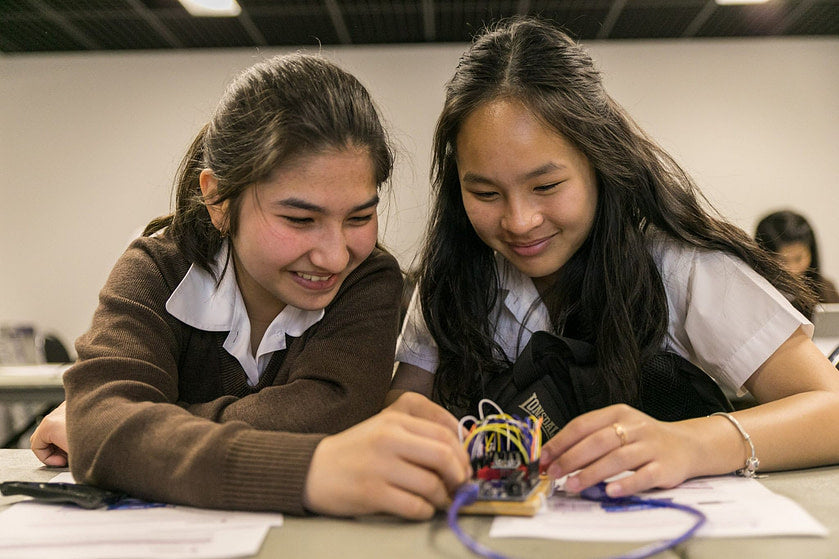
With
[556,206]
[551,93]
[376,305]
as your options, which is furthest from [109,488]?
[551,93]

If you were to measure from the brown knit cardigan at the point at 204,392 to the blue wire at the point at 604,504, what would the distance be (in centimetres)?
16

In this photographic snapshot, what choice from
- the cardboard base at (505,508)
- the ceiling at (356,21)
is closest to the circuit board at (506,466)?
the cardboard base at (505,508)

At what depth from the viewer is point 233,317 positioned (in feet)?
3.87

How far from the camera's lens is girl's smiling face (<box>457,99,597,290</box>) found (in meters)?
1.16

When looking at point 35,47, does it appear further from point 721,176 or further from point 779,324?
point 779,324

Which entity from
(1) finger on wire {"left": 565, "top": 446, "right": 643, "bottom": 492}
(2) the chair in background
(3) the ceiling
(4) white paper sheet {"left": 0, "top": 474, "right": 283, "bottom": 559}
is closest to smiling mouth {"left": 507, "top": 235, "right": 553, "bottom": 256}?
(1) finger on wire {"left": 565, "top": 446, "right": 643, "bottom": 492}

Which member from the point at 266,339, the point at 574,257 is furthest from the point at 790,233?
the point at 266,339

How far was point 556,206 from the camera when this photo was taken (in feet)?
3.87

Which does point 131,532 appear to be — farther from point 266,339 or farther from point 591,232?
point 591,232

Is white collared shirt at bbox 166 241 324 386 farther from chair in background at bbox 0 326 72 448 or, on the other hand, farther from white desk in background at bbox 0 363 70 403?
chair in background at bbox 0 326 72 448

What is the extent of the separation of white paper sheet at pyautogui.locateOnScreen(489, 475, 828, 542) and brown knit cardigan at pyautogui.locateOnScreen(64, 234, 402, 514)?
246 millimetres

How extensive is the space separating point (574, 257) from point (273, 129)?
57cm

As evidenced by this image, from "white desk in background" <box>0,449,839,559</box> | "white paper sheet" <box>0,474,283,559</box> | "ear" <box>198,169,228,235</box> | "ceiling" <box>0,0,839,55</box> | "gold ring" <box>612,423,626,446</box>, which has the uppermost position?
"ceiling" <box>0,0,839,55</box>

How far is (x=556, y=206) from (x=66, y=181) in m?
5.02
